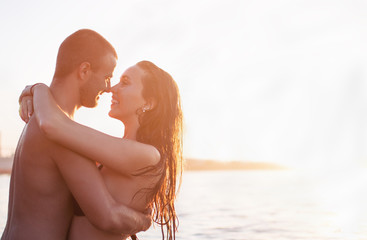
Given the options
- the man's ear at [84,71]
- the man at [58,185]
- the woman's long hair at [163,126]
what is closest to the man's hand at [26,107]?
the man at [58,185]

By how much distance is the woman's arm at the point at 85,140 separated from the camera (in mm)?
2574

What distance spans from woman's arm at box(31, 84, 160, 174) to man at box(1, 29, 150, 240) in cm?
7

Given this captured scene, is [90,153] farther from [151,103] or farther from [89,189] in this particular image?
[151,103]

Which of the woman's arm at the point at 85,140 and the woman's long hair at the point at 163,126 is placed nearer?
the woman's arm at the point at 85,140

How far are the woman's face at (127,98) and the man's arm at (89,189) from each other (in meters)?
0.58

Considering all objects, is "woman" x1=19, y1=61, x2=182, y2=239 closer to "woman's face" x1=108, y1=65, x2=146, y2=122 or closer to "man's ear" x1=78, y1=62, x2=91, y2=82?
"woman's face" x1=108, y1=65, x2=146, y2=122

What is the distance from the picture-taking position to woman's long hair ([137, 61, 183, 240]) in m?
3.15

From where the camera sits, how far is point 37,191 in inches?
104

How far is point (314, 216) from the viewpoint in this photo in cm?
1602

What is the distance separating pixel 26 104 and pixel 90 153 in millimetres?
524

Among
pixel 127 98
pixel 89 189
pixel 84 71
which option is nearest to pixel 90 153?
pixel 89 189

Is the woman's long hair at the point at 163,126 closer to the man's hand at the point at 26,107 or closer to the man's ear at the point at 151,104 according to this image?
the man's ear at the point at 151,104

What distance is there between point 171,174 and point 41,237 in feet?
3.01

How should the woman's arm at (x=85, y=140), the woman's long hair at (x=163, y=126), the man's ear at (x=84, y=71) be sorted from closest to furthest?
the woman's arm at (x=85, y=140)
the man's ear at (x=84, y=71)
the woman's long hair at (x=163, y=126)
